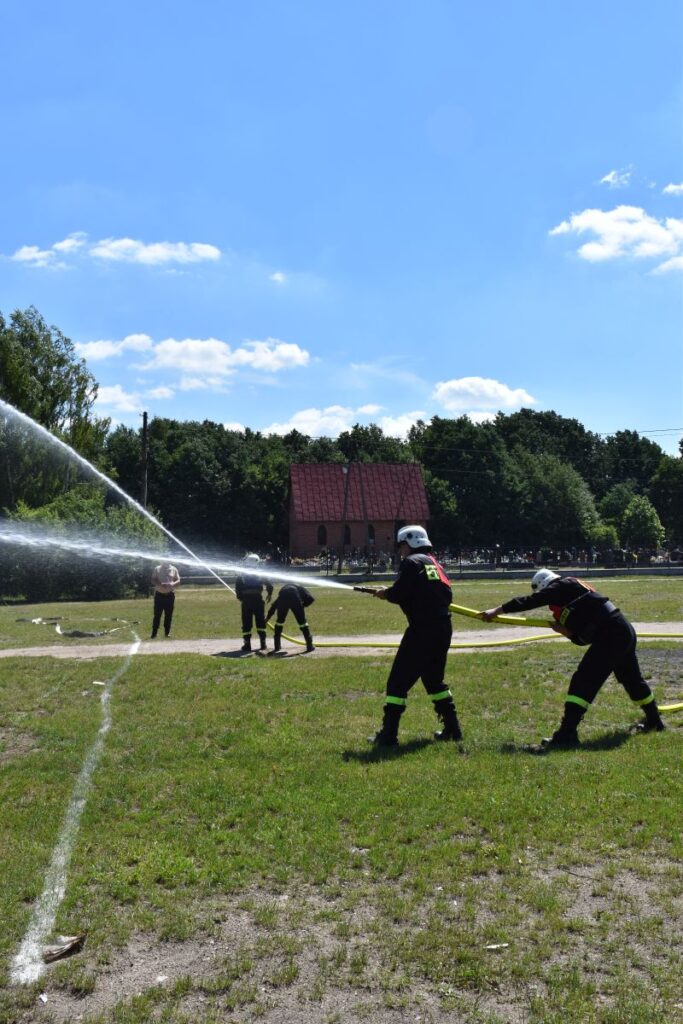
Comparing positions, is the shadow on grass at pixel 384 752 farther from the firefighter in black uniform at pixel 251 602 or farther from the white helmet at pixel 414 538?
the firefighter in black uniform at pixel 251 602

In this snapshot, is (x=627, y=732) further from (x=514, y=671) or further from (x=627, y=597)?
(x=627, y=597)

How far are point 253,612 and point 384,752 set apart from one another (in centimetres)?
775

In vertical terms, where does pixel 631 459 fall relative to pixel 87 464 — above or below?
above

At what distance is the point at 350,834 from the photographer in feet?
19.3

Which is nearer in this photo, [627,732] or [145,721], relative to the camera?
[627,732]

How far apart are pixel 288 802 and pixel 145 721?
3.10 meters

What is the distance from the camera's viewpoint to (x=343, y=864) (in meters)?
5.41

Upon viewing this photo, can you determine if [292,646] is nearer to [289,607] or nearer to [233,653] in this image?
[289,607]

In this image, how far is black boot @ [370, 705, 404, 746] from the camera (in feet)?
26.5

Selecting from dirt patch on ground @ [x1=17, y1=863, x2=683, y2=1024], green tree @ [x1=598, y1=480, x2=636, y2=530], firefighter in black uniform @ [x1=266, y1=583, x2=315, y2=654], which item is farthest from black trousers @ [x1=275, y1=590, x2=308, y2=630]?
green tree @ [x1=598, y1=480, x2=636, y2=530]

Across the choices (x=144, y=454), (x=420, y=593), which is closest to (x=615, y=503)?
→ (x=144, y=454)

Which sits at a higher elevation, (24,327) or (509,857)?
(24,327)

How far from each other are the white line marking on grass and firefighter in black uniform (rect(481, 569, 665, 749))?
13.5 feet

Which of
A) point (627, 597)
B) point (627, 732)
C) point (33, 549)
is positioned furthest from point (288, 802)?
point (33, 549)
